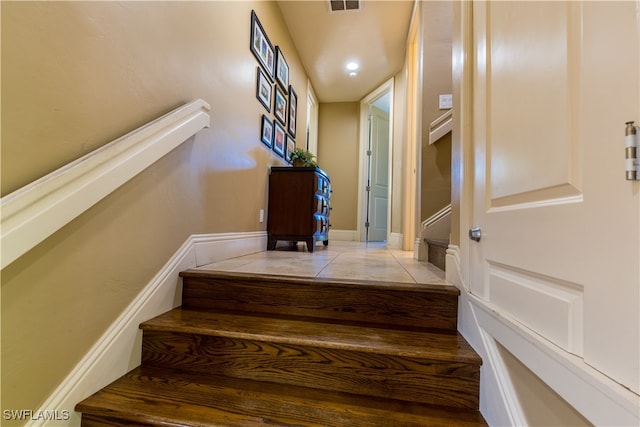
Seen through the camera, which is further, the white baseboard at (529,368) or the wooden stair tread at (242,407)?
the wooden stair tread at (242,407)

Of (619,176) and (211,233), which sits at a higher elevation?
(619,176)

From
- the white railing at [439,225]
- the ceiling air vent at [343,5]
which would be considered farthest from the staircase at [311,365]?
the ceiling air vent at [343,5]

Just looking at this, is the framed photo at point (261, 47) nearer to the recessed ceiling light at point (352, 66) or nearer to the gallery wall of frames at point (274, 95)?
the gallery wall of frames at point (274, 95)

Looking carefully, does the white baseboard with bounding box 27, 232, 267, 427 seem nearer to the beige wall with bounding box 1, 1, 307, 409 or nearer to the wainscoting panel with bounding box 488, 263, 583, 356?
the beige wall with bounding box 1, 1, 307, 409

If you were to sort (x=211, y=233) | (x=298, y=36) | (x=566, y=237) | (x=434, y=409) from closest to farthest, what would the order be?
(x=566, y=237)
(x=434, y=409)
(x=211, y=233)
(x=298, y=36)

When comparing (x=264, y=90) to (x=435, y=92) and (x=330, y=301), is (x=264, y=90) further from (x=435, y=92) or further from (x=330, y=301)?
(x=330, y=301)

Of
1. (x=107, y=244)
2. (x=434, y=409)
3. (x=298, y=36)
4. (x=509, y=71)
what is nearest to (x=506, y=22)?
(x=509, y=71)

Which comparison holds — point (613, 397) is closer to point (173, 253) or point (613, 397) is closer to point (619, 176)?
point (619, 176)

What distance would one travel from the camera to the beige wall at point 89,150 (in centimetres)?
63

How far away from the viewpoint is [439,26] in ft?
7.02

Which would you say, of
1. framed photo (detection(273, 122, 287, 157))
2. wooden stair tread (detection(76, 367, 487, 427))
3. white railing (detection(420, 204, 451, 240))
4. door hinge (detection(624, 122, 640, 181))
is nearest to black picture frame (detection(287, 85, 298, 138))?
framed photo (detection(273, 122, 287, 157))

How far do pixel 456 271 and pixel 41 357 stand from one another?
137 cm

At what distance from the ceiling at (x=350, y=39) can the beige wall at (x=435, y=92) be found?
2.57 feet

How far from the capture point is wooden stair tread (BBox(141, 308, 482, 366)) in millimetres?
859
